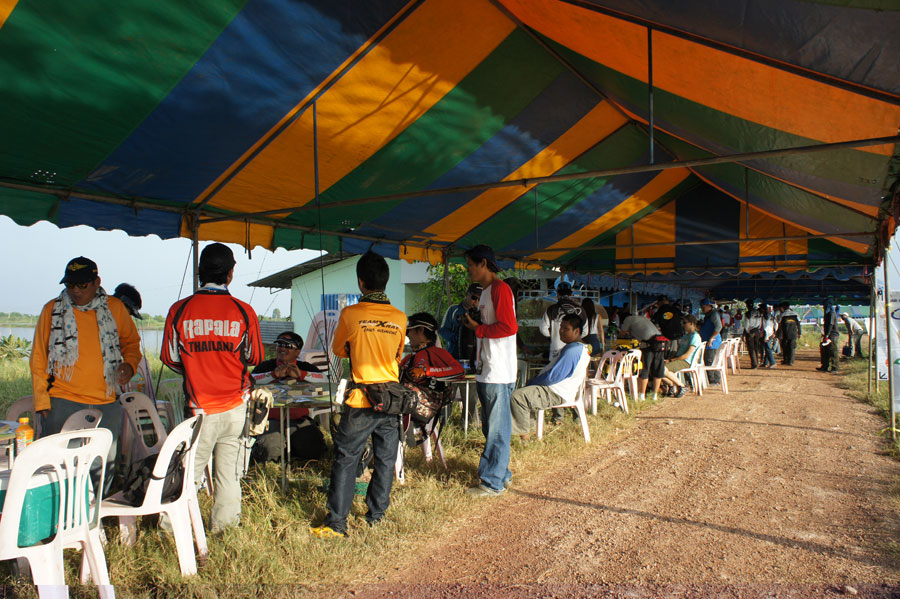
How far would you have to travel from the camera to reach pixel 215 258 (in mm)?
2861

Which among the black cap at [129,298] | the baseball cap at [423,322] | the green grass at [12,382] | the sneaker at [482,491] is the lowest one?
the sneaker at [482,491]

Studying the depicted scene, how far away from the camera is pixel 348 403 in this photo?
3.05 metres

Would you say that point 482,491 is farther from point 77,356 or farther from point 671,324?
point 671,324

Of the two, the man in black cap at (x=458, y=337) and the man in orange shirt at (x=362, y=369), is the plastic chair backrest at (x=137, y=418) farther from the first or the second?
the man in black cap at (x=458, y=337)

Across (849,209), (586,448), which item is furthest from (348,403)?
(849,209)

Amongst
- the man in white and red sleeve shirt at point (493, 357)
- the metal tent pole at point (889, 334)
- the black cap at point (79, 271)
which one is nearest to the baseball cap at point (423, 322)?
the man in white and red sleeve shirt at point (493, 357)

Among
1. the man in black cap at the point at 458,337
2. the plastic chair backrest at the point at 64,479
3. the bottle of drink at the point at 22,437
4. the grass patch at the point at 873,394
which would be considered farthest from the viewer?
the man in black cap at the point at 458,337

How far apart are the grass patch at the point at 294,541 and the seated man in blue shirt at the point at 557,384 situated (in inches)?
23.6

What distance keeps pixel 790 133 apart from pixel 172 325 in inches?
160

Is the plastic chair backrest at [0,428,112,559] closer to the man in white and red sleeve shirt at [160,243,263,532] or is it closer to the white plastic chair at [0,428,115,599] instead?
the white plastic chair at [0,428,115,599]

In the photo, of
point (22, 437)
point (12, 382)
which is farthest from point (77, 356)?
point (12, 382)

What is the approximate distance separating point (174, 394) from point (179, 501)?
2.68 m

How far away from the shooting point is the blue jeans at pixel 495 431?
3814 mm

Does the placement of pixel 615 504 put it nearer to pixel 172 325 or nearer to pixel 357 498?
pixel 357 498
